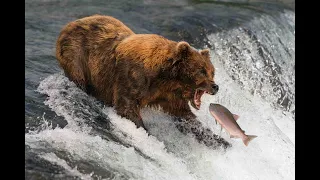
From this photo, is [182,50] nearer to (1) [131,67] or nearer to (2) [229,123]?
(1) [131,67]

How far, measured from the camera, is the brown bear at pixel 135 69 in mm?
6039

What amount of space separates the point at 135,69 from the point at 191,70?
57 cm

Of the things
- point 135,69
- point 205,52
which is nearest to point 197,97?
point 205,52

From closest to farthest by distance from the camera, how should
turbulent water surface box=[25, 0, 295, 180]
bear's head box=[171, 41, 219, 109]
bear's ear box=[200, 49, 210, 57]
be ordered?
turbulent water surface box=[25, 0, 295, 180] < bear's head box=[171, 41, 219, 109] < bear's ear box=[200, 49, 210, 57]

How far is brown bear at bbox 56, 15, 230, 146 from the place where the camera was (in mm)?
6039

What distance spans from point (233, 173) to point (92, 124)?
156 cm

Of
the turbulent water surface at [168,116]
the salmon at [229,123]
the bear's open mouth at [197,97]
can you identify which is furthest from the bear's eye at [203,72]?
the turbulent water surface at [168,116]

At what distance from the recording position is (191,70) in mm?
5992

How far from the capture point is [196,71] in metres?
5.98

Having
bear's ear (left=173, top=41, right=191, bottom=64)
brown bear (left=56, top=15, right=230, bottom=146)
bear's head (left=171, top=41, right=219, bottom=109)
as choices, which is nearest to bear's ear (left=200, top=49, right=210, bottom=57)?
brown bear (left=56, top=15, right=230, bottom=146)

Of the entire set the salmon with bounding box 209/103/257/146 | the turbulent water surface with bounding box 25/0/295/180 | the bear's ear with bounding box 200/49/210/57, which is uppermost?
the bear's ear with bounding box 200/49/210/57

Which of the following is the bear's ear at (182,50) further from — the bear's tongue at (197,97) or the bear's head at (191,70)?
the bear's tongue at (197,97)

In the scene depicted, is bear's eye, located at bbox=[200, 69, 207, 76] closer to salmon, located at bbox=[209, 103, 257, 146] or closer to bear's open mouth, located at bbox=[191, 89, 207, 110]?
bear's open mouth, located at bbox=[191, 89, 207, 110]
